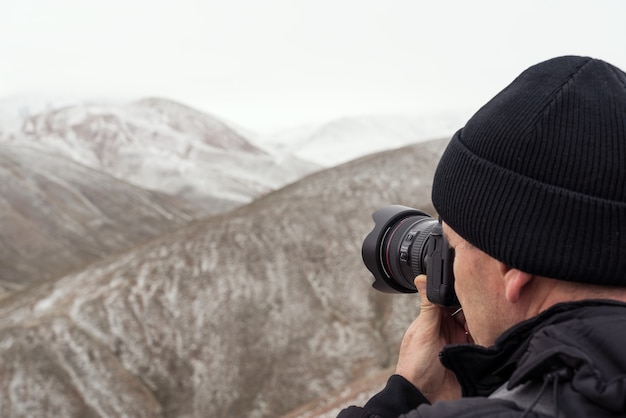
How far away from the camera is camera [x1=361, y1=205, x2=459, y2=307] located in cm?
320

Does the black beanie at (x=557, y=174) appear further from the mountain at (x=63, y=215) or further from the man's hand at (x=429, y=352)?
the mountain at (x=63, y=215)

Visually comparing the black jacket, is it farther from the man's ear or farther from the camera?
the camera

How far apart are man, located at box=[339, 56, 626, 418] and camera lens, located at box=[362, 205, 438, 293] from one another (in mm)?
1009

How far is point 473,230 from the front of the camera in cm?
257

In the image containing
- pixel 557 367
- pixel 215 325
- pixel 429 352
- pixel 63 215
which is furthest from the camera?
pixel 63 215

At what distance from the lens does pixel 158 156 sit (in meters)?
158

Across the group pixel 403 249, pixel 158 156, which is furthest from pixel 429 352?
pixel 158 156

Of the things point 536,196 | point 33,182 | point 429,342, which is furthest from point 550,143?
point 33,182

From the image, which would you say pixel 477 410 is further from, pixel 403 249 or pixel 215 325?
pixel 215 325

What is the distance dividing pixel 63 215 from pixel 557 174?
106m

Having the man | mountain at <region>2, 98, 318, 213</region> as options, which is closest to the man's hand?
the man

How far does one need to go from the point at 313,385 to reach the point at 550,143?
28643 millimetres

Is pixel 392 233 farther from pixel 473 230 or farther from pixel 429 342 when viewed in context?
pixel 473 230

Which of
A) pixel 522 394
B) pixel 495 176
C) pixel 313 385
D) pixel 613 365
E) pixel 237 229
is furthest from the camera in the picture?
pixel 237 229
